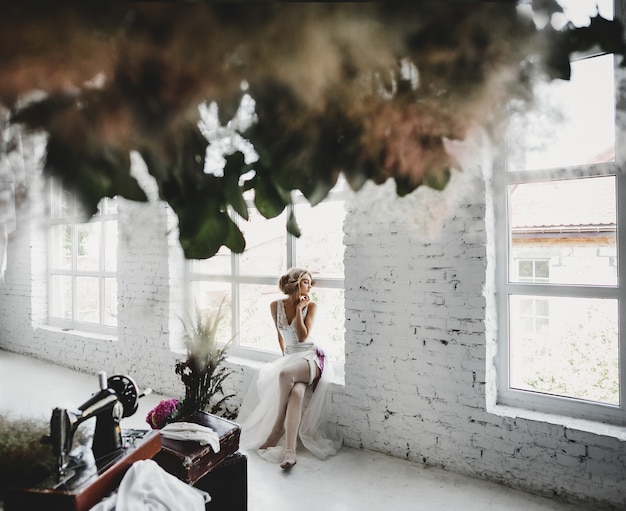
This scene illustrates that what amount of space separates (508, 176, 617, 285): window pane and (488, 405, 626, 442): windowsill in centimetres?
80

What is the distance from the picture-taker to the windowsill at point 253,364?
3.38 meters

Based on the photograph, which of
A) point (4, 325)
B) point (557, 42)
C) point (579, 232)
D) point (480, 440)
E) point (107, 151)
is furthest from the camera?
point (4, 325)

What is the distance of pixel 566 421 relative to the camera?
8.27 feet

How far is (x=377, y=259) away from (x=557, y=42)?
272 cm

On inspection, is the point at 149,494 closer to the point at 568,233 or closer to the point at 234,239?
the point at 234,239

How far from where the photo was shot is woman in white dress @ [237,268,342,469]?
3.15m

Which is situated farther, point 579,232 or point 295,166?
point 579,232

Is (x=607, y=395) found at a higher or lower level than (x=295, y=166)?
lower

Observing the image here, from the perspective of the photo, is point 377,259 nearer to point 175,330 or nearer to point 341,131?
point 175,330

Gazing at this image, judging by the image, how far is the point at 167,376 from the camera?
4418 mm

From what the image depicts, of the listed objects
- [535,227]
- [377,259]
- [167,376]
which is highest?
[535,227]

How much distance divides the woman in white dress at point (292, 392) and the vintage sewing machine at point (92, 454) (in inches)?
64.5

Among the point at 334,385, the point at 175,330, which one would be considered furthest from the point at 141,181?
the point at 175,330

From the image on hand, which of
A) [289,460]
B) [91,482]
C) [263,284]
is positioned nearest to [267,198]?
[91,482]
